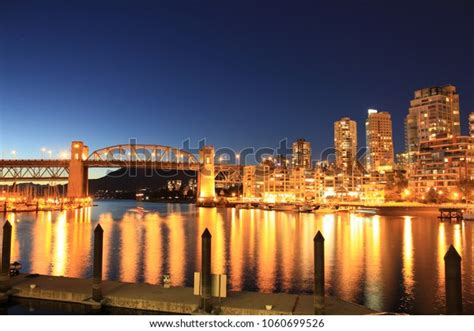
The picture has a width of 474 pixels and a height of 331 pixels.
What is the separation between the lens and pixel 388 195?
97.9 metres

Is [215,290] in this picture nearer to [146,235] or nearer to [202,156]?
[146,235]

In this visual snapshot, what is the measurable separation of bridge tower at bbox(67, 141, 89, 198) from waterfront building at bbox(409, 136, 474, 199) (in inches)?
2815

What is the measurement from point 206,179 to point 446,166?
175ft

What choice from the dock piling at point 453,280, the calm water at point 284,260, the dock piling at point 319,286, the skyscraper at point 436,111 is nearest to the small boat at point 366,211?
the calm water at point 284,260

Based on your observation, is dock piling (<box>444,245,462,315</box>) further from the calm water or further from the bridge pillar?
the bridge pillar

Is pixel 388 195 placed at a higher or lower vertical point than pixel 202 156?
lower

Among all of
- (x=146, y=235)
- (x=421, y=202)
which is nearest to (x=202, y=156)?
(x=421, y=202)

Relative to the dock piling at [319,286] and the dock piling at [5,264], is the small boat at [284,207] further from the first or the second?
the dock piling at [319,286]

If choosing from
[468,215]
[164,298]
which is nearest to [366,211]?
[468,215]

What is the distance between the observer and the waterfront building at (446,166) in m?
83.1

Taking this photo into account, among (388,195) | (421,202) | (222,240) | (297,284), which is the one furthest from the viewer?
(388,195)

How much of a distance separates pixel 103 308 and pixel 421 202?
3063 inches

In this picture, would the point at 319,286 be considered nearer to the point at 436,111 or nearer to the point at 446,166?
the point at 446,166

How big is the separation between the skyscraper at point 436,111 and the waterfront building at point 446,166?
65.5 metres
